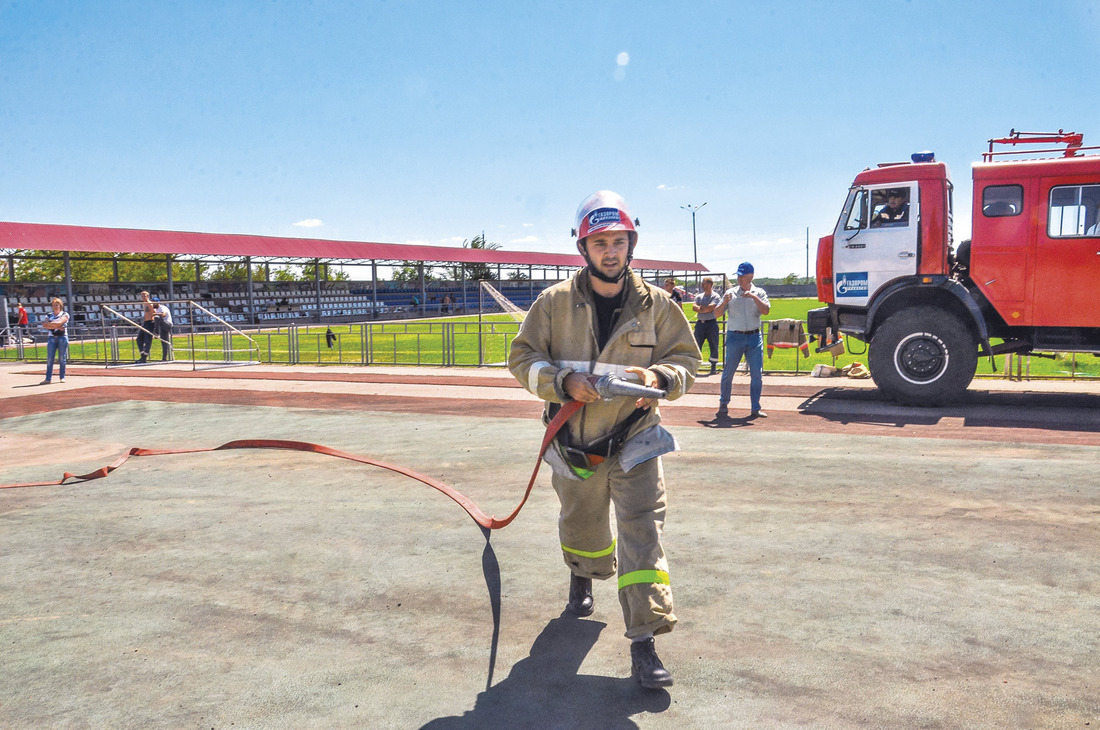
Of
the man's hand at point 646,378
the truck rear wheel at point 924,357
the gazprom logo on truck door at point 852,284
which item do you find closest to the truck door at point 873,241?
the gazprom logo on truck door at point 852,284

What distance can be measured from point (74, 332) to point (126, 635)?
30.4 metres

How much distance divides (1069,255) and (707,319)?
530 centimetres

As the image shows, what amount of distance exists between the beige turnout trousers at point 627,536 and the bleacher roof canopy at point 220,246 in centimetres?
3022

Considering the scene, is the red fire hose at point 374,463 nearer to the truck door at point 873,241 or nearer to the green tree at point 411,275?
the truck door at point 873,241

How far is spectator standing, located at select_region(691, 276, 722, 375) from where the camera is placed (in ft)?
44.6

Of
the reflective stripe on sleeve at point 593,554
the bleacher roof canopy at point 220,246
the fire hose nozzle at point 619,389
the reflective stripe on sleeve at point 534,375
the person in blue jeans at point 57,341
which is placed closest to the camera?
the fire hose nozzle at point 619,389

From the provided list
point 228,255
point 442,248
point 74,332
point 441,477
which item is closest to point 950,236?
point 441,477

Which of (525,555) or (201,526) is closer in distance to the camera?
(525,555)

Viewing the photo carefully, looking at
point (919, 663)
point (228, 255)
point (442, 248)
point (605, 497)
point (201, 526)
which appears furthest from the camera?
point (442, 248)

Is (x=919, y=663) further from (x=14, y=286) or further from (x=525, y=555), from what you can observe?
(x=14, y=286)

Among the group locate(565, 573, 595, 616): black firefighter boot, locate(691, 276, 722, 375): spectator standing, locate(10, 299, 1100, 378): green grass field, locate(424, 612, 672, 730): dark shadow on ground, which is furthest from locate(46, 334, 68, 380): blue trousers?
locate(424, 612, 672, 730): dark shadow on ground

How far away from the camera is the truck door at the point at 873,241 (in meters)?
10.4

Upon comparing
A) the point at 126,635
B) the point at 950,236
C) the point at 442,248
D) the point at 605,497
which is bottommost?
the point at 126,635

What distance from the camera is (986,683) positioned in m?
3.07
